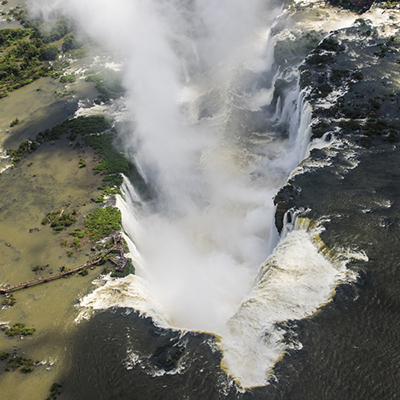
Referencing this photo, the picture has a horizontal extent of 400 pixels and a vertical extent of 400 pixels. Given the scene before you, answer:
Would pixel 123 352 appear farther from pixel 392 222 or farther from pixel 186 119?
pixel 186 119

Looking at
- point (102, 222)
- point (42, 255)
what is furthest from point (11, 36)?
point (42, 255)

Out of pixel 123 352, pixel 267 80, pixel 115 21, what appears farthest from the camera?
pixel 115 21

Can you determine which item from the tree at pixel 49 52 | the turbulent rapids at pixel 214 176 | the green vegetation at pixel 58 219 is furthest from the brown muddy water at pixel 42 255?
the tree at pixel 49 52

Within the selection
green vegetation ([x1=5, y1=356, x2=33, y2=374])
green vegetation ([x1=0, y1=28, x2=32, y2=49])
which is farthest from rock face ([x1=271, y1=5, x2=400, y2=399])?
green vegetation ([x1=0, y1=28, x2=32, y2=49])

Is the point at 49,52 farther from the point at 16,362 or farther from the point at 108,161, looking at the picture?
the point at 16,362

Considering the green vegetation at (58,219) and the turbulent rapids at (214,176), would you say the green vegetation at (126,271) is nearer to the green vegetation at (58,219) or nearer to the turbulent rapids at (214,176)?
the turbulent rapids at (214,176)

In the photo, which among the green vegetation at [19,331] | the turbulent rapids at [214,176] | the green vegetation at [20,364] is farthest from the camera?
the green vegetation at [19,331]

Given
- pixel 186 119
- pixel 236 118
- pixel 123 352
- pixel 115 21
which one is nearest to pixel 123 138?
pixel 186 119
